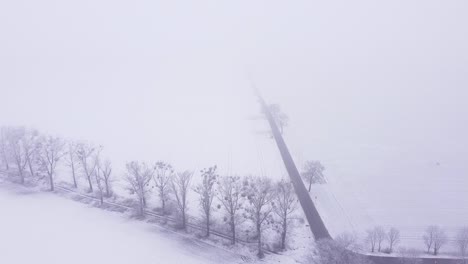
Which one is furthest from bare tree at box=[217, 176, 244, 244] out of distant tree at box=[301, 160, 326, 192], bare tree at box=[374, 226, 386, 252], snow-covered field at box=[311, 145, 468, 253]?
bare tree at box=[374, 226, 386, 252]

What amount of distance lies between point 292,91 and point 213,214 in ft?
326

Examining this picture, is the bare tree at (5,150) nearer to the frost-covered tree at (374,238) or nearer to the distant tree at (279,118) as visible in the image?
the distant tree at (279,118)

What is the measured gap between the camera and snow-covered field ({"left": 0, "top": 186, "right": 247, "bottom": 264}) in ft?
177

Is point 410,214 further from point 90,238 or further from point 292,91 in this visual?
point 292,91

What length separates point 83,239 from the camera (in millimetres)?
59219

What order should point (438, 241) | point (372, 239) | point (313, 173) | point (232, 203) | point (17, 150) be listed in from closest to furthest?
point (438, 241), point (372, 239), point (232, 203), point (313, 173), point (17, 150)

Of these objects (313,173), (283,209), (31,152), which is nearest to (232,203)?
(283,209)

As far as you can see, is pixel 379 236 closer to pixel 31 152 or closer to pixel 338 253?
pixel 338 253

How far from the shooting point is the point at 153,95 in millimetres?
151125

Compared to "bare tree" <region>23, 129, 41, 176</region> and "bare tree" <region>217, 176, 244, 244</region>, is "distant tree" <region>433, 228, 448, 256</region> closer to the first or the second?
"bare tree" <region>217, 176, 244, 244</region>

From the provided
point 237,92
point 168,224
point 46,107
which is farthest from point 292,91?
point 168,224

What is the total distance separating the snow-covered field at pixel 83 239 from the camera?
54.1 m

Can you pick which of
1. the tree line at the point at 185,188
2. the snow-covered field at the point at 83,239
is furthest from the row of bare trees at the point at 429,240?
the snow-covered field at the point at 83,239

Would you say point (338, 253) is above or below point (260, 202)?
below
